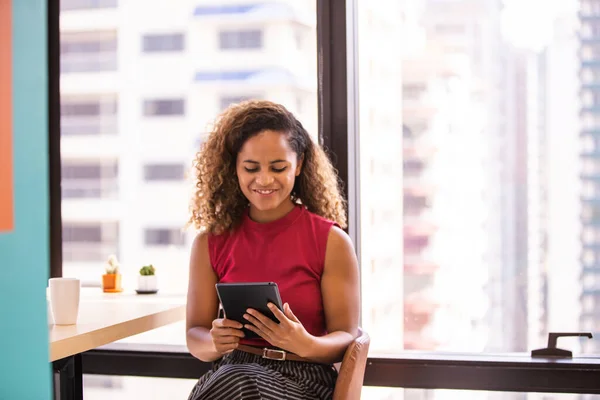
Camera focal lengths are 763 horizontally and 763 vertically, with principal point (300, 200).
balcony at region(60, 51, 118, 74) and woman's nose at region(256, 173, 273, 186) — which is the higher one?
balcony at region(60, 51, 118, 74)

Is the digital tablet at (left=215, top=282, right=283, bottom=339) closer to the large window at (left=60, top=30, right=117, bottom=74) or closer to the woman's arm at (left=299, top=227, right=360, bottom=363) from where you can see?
the woman's arm at (left=299, top=227, right=360, bottom=363)

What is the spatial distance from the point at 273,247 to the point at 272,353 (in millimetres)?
307

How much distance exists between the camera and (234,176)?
2271mm

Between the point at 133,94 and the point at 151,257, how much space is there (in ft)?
2.08

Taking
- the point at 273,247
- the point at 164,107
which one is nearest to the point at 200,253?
the point at 273,247

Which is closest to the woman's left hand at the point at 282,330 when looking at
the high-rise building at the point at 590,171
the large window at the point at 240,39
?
the high-rise building at the point at 590,171

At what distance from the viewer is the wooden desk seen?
169cm

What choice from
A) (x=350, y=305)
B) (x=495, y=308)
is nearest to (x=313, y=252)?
(x=350, y=305)

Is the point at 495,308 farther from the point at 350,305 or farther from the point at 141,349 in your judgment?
the point at 141,349

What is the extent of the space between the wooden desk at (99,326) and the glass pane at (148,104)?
0.43m

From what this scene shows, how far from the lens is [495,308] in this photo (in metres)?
2.61

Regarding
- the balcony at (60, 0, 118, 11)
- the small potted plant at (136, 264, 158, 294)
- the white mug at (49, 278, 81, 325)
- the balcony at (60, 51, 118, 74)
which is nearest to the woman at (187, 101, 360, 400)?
the white mug at (49, 278, 81, 325)

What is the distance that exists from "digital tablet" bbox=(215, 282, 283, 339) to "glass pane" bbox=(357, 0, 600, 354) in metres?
0.91

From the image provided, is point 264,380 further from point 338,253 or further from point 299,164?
point 299,164
